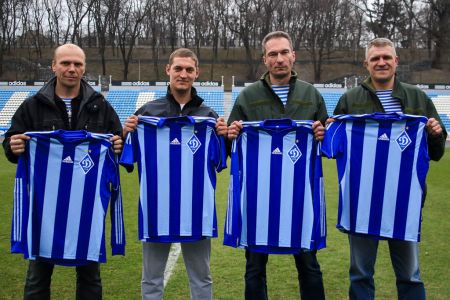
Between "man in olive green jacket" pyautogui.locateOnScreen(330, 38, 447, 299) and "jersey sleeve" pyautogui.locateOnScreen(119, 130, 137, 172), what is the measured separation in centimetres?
166

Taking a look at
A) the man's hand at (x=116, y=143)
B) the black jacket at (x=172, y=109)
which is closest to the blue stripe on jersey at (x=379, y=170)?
the black jacket at (x=172, y=109)

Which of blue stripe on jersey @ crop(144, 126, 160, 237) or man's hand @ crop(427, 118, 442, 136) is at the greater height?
man's hand @ crop(427, 118, 442, 136)

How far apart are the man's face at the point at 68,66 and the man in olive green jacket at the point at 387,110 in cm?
208

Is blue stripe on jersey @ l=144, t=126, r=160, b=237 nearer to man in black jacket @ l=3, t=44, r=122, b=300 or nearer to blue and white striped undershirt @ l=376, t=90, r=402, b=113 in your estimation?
man in black jacket @ l=3, t=44, r=122, b=300

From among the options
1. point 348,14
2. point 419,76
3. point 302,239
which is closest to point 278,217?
point 302,239

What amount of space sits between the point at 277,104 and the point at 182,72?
796 mm

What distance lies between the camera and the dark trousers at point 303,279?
3488 mm

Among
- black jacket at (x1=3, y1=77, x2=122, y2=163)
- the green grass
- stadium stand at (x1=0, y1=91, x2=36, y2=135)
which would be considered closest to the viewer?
black jacket at (x1=3, y1=77, x2=122, y2=163)

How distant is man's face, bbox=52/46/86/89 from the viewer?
3.48 metres

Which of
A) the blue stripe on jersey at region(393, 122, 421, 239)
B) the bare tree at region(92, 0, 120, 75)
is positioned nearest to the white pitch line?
the blue stripe on jersey at region(393, 122, 421, 239)

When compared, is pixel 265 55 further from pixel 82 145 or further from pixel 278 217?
pixel 82 145

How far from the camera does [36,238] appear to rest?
11.6ft

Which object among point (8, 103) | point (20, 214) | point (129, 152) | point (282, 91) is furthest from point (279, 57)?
point (8, 103)

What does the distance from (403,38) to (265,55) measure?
1962 inches
